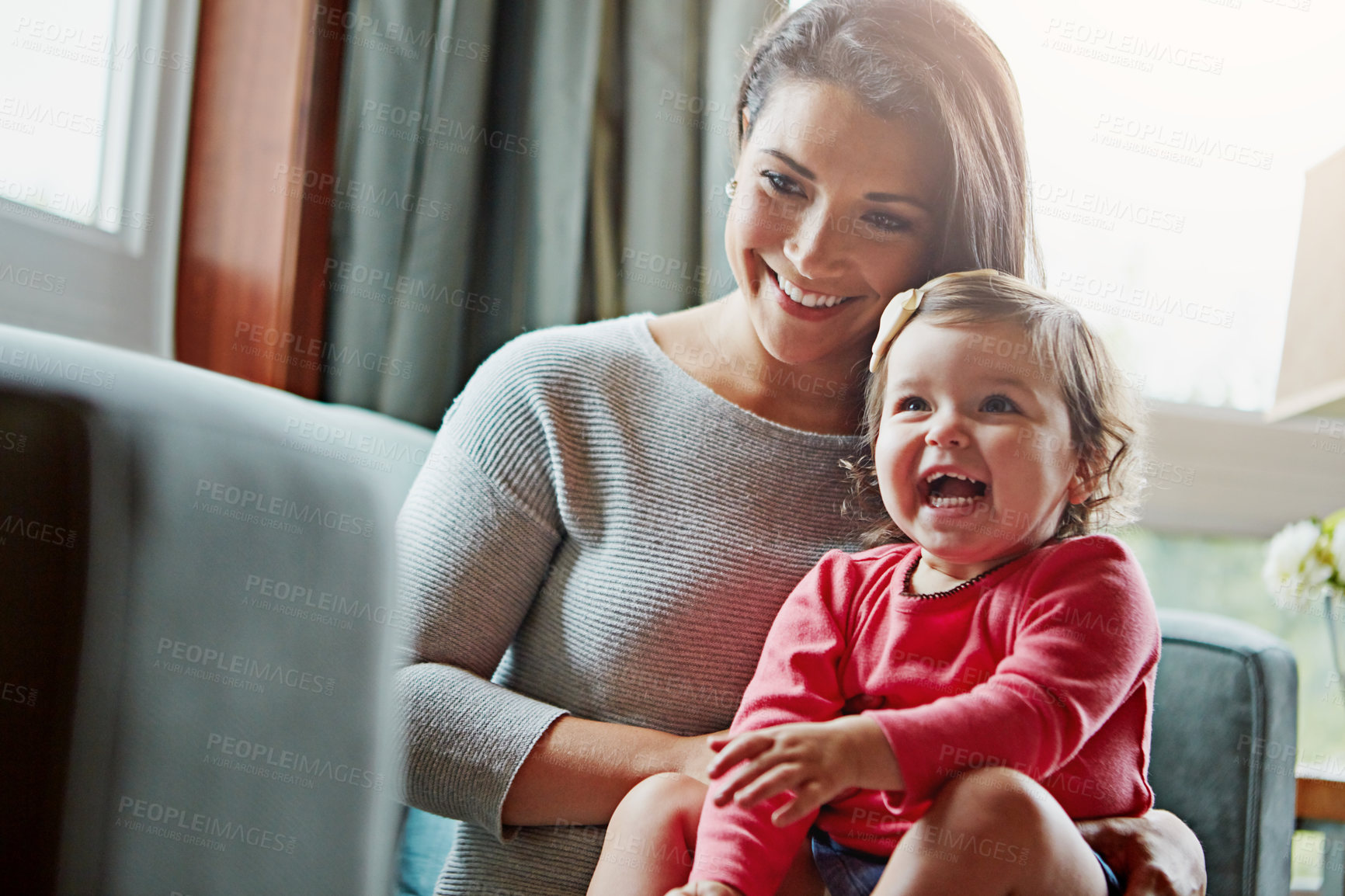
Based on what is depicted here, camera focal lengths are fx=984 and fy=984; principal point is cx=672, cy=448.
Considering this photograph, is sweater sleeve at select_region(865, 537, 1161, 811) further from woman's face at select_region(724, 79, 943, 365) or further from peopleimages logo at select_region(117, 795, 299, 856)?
peopleimages logo at select_region(117, 795, 299, 856)

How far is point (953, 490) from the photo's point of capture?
0.72 metres

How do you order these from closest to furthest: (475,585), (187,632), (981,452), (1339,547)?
(981,452), (187,632), (475,585), (1339,547)

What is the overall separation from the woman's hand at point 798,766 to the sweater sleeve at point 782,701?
3 cm

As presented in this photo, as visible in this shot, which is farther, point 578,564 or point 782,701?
point 578,564

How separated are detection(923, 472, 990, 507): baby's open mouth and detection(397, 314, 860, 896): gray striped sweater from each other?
0.65 feet

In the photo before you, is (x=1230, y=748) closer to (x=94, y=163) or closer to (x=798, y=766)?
(x=798, y=766)

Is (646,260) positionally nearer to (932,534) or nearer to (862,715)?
(932,534)

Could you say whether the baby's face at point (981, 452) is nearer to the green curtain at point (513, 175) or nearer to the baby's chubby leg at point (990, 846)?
the baby's chubby leg at point (990, 846)

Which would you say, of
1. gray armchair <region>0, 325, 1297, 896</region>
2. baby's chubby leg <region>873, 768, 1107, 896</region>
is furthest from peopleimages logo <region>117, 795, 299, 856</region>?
baby's chubby leg <region>873, 768, 1107, 896</region>

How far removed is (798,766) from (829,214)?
0.47 m

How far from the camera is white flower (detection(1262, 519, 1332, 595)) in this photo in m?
1.29

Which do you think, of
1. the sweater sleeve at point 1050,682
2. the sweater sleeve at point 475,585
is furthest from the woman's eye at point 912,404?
the sweater sleeve at point 475,585

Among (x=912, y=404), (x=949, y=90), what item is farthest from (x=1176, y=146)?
(x=912, y=404)

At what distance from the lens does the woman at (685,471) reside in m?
0.86
